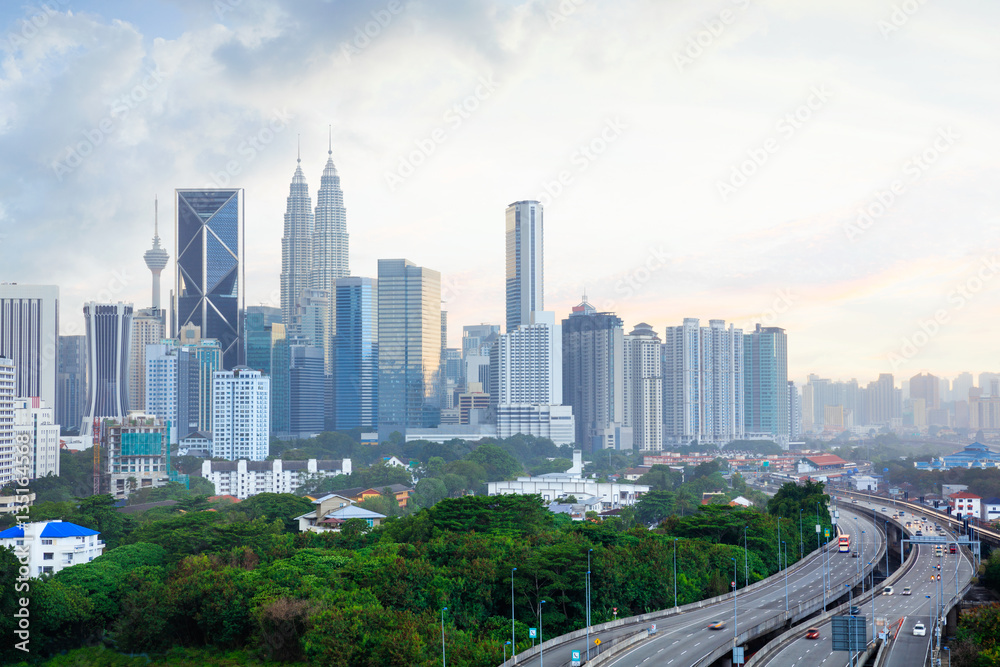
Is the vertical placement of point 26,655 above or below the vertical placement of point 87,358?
below

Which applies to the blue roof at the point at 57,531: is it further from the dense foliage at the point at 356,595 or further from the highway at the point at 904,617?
the highway at the point at 904,617

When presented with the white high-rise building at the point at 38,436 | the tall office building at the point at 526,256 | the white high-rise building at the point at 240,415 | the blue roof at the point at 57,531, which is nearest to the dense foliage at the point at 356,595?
the blue roof at the point at 57,531

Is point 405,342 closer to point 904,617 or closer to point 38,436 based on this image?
point 38,436

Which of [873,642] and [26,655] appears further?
[26,655]

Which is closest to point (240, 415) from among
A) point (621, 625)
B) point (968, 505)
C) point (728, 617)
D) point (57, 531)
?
point (57, 531)

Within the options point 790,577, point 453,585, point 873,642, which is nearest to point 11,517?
point 453,585

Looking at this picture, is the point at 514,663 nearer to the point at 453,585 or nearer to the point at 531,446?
the point at 453,585

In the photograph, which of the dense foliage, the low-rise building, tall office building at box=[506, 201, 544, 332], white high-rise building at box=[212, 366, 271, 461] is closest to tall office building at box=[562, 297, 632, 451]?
tall office building at box=[506, 201, 544, 332]

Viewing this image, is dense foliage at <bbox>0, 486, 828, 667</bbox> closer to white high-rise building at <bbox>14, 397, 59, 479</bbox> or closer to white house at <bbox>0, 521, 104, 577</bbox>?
white house at <bbox>0, 521, 104, 577</bbox>
